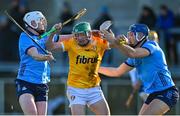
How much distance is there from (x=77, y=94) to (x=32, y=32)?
3.98ft

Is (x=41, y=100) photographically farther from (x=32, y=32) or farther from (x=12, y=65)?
(x=12, y=65)

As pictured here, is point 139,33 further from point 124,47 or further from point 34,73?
point 34,73

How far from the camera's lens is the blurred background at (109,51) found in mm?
21344

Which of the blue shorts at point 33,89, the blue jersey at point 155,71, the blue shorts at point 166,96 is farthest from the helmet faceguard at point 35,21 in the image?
the blue shorts at point 166,96

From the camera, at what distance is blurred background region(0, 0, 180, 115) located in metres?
21.3

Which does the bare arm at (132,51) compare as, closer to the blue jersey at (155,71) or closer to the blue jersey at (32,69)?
the blue jersey at (155,71)

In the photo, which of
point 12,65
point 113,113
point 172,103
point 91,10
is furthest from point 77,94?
point 91,10

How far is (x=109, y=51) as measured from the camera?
73.7 feet

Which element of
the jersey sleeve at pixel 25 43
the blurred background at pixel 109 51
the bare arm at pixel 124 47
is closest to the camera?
the bare arm at pixel 124 47

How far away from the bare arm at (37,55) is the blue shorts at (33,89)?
2.01 feet

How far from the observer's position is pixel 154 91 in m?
14.6

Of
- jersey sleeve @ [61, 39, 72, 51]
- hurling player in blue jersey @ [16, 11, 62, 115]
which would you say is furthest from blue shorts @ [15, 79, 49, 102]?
jersey sleeve @ [61, 39, 72, 51]

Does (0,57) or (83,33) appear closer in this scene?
(83,33)

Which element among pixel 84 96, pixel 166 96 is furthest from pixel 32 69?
pixel 166 96
